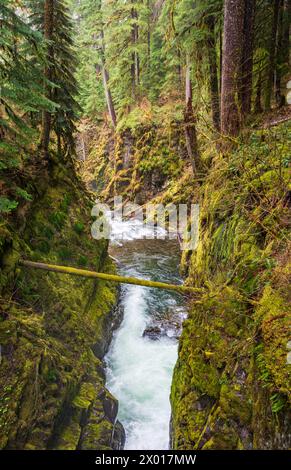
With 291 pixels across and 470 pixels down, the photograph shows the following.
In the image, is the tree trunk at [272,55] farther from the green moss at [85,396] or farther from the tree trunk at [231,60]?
the green moss at [85,396]

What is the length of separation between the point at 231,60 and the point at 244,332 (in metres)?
6.73

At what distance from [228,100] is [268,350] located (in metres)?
6.46

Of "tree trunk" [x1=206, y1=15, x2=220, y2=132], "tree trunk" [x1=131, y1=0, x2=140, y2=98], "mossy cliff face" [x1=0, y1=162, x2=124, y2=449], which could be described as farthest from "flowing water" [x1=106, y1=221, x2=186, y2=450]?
"tree trunk" [x1=131, y1=0, x2=140, y2=98]

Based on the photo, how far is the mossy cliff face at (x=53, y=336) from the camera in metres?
5.39

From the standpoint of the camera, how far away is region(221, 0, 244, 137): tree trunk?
25.5ft

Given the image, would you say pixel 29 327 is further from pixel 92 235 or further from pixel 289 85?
pixel 289 85

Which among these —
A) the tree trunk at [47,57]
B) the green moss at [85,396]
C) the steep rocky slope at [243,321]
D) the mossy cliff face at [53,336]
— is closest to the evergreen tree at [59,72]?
the tree trunk at [47,57]

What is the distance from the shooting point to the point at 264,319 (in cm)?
417

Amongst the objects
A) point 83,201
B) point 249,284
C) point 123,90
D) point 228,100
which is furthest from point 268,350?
point 123,90

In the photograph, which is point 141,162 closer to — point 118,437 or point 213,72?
point 213,72

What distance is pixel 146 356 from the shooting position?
393 inches

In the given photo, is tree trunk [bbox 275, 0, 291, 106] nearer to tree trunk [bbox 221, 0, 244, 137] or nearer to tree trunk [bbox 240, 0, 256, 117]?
tree trunk [bbox 240, 0, 256, 117]

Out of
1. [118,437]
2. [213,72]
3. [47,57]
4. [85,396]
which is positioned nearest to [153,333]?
[118,437]

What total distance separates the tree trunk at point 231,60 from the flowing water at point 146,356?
6.67 m
